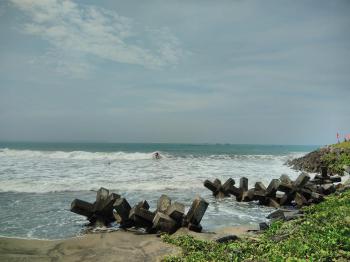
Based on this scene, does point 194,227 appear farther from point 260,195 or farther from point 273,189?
point 273,189

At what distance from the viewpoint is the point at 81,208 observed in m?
10.4

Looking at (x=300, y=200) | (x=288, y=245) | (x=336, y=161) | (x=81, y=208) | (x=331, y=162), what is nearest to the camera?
(x=288, y=245)

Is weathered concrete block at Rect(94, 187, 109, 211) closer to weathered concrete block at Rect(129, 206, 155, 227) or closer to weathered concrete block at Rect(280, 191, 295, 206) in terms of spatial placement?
weathered concrete block at Rect(129, 206, 155, 227)

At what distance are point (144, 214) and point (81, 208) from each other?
2245 millimetres

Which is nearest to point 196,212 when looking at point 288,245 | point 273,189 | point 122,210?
point 122,210

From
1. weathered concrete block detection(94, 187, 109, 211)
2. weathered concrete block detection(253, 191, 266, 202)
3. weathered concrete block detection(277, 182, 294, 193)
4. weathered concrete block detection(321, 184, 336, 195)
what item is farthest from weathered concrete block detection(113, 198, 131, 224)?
weathered concrete block detection(321, 184, 336, 195)

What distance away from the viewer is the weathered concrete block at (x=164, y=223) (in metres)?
9.21

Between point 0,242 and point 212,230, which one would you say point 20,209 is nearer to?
point 0,242

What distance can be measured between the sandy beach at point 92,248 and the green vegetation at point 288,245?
570mm

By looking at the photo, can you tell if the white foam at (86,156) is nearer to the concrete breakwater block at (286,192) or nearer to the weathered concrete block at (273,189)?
the concrete breakwater block at (286,192)

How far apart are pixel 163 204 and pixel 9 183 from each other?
41.3ft

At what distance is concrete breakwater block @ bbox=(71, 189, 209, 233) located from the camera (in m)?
9.36

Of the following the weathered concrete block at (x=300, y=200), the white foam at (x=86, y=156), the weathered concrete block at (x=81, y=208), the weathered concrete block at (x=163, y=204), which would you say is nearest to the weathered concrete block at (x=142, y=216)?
the weathered concrete block at (x=163, y=204)

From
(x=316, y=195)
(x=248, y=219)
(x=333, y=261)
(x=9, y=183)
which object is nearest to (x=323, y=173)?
(x=316, y=195)
